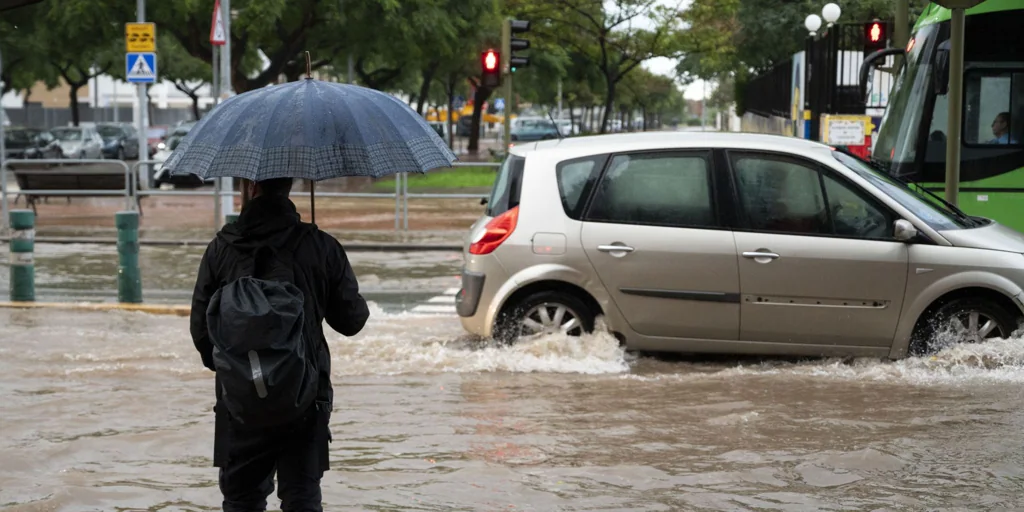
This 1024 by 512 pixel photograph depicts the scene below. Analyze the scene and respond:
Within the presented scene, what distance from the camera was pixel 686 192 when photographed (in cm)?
883

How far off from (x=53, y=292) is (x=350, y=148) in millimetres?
10274

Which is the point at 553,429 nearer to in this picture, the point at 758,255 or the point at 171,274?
→ the point at 758,255

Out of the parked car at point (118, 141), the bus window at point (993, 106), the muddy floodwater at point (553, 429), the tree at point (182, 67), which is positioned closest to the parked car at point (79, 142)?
the parked car at point (118, 141)

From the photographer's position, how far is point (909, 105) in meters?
11.9

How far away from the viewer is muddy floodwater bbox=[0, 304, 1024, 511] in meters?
5.94

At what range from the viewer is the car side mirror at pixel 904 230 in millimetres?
8352

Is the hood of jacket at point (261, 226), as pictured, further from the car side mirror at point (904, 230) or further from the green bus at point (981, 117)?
the green bus at point (981, 117)

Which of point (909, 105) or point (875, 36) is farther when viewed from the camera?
point (875, 36)

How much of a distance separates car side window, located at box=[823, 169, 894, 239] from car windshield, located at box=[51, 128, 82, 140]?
4165 cm

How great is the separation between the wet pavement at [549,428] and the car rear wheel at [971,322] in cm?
10

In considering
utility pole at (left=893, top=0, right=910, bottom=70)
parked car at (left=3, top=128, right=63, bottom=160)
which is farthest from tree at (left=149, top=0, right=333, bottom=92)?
utility pole at (left=893, top=0, right=910, bottom=70)

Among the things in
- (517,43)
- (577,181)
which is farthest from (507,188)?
(517,43)

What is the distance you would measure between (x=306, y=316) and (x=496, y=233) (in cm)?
481

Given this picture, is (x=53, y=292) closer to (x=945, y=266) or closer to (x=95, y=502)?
(x=95, y=502)
